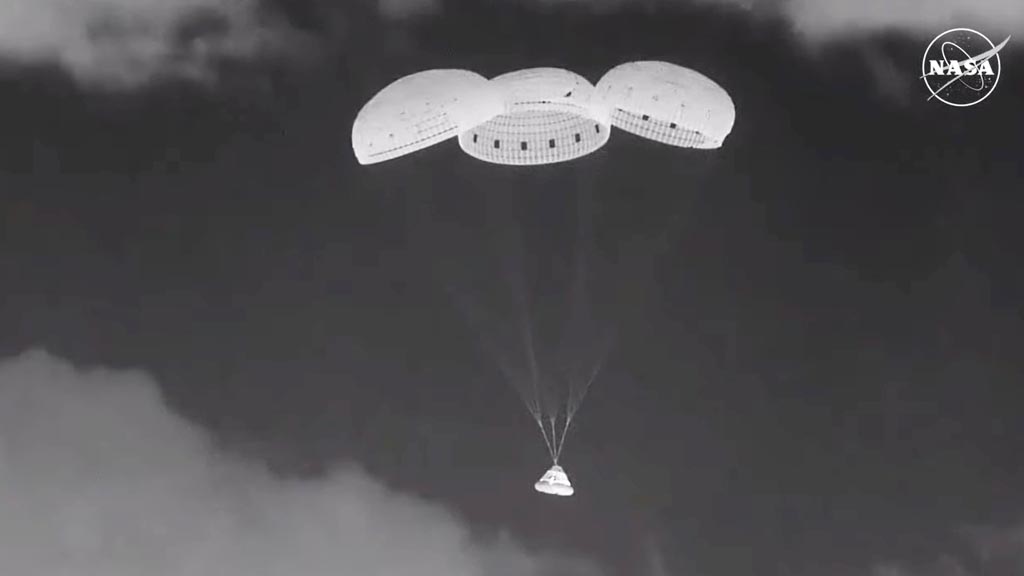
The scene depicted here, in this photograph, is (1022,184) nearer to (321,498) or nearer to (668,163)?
(668,163)

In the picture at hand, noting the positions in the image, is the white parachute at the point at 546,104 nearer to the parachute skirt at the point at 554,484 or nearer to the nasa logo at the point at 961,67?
the parachute skirt at the point at 554,484

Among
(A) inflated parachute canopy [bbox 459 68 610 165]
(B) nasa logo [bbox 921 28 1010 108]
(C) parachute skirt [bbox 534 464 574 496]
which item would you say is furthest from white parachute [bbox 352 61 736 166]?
(B) nasa logo [bbox 921 28 1010 108]

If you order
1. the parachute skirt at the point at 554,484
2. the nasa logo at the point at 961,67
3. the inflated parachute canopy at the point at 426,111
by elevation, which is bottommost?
the parachute skirt at the point at 554,484

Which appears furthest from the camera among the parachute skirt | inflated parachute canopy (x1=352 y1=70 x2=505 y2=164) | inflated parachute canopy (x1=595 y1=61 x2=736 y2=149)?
the parachute skirt

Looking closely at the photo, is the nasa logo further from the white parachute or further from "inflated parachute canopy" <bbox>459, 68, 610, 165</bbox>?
"inflated parachute canopy" <bbox>459, 68, 610, 165</bbox>

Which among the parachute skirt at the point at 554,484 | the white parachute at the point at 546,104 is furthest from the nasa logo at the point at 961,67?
the parachute skirt at the point at 554,484

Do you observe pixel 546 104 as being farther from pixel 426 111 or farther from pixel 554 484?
pixel 554 484

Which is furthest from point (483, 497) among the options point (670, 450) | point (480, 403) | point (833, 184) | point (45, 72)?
point (45, 72)
